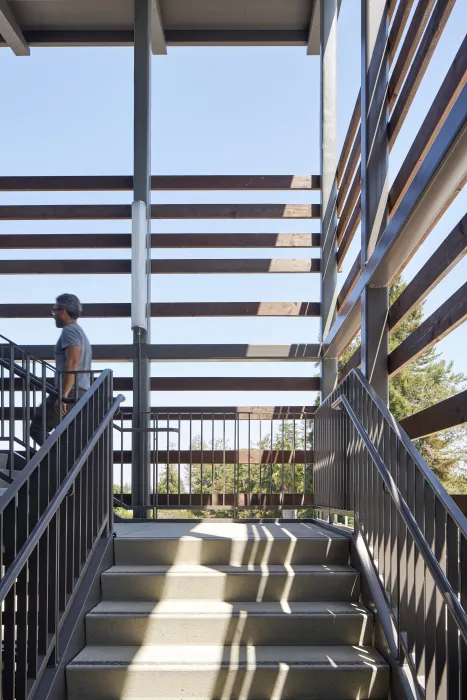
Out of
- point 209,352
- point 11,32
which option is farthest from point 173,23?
point 209,352

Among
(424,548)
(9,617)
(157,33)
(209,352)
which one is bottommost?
(9,617)

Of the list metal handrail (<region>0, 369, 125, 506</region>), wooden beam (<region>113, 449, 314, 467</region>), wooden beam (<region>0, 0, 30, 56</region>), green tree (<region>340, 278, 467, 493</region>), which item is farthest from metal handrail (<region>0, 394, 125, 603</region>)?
green tree (<region>340, 278, 467, 493</region>)

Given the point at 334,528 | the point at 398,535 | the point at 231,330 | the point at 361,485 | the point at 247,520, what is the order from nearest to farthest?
the point at 398,535, the point at 361,485, the point at 334,528, the point at 247,520, the point at 231,330

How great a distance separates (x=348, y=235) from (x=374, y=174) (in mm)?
2499

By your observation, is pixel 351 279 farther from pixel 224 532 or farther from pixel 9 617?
pixel 9 617

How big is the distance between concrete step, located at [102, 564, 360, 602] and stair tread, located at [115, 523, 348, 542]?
0.41 meters

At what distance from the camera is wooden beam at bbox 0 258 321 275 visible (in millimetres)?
9367

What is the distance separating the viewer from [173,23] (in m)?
9.80

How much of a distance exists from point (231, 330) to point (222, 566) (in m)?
29.0

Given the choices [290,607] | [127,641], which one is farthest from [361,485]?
[127,641]

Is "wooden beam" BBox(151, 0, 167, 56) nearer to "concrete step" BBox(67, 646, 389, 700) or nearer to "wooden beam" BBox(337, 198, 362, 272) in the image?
"wooden beam" BBox(337, 198, 362, 272)

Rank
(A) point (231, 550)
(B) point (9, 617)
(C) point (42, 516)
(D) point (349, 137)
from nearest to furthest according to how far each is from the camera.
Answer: (B) point (9, 617) < (C) point (42, 516) < (A) point (231, 550) < (D) point (349, 137)

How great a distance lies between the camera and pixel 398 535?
12.1 feet

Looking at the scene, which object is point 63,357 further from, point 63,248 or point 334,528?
point 63,248
